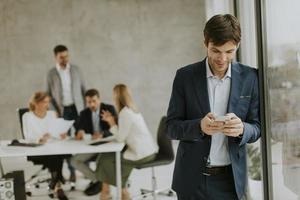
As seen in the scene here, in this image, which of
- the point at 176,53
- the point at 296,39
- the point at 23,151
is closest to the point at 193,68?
the point at 296,39

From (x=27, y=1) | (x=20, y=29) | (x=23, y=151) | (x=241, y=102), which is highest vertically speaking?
(x=27, y=1)

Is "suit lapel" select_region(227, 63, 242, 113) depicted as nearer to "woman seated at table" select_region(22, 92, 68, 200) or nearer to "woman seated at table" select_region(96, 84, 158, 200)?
"woman seated at table" select_region(96, 84, 158, 200)

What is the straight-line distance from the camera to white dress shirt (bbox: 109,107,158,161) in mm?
4125

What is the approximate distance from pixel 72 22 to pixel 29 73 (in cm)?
94

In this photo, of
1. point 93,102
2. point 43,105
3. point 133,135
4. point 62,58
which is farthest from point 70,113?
point 133,135

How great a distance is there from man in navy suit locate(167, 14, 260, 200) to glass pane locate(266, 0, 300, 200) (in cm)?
30

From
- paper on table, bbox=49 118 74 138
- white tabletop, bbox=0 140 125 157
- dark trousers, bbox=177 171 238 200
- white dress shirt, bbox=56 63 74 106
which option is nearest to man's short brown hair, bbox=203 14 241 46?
dark trousers, bbox=177 171 238 200

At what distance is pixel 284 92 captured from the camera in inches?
85.9

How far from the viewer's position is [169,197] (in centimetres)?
447

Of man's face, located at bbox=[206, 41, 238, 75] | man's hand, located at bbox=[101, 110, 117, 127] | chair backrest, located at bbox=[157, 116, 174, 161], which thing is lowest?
chair backrest, located at bbox=[157, 116, 174, 161]

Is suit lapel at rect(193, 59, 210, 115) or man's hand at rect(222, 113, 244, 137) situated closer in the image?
man's hand at rect(222, 113, 244, 137)

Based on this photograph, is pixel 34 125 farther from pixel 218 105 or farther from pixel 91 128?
pixel 218 105

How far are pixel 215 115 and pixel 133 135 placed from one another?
243 centimetres

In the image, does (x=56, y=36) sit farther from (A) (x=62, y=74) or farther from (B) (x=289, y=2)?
(B) (x=289, y=2)
